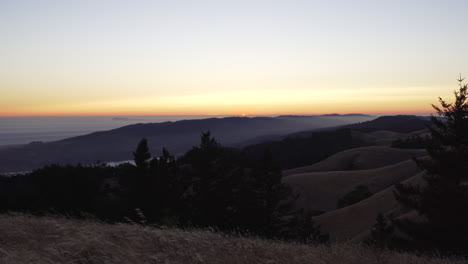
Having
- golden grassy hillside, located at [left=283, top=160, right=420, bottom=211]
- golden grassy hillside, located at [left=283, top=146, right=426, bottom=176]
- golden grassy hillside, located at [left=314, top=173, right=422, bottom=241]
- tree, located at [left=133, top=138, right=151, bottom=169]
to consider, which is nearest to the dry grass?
tree, located at [left=133, top=138, right=151, bottom=169]

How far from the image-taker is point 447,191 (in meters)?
18.2

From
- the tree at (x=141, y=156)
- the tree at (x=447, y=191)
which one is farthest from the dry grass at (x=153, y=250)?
the tree at (x=141, y=156)

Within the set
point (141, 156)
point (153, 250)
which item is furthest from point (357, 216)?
point (153, 250)

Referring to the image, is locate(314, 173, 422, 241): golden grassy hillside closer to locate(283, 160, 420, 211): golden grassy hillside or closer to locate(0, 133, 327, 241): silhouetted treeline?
locate(0, 133, 327, 241): silhouetted treeline

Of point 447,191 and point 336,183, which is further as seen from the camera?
point 336,183

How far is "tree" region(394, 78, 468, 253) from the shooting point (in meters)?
17.6

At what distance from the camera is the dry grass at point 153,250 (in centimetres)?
578

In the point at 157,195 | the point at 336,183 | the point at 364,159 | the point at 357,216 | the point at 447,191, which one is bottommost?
the point at 336,183

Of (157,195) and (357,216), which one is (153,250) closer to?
(157,195)

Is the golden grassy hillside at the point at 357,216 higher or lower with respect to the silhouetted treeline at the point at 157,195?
lower

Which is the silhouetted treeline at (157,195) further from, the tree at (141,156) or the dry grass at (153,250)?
the dry grass at (153,250)

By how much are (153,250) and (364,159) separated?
123m

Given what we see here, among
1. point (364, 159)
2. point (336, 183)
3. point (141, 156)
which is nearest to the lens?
point (141, 156)

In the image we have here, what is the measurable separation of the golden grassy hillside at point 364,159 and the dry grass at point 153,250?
115841 millimetres
